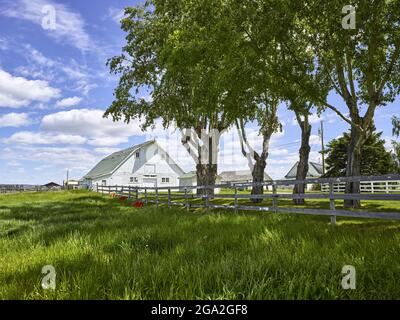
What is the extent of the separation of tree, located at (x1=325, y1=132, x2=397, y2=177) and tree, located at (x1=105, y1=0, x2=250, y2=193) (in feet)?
71.5

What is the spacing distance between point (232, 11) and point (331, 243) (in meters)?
12.1

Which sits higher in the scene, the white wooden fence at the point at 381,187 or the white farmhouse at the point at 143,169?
the white farmhouse at the point at 143,169

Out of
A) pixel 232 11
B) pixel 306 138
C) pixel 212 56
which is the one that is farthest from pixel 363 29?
pixel 306 138

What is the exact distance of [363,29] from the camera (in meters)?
14.6

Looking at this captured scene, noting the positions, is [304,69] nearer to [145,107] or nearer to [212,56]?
[212,56]

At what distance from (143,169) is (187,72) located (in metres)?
35.0

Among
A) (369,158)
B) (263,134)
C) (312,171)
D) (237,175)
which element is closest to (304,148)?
(263,134)

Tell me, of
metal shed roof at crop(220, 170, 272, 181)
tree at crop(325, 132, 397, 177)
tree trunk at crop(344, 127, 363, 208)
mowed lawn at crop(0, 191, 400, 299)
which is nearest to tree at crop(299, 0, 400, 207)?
tree trunk at crop(344, 127, 363, 208)

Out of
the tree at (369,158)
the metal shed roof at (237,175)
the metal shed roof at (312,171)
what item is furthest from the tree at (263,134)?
the metal shed roof at (237,175)

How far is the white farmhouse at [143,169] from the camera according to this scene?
53.4 m

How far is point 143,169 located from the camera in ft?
178

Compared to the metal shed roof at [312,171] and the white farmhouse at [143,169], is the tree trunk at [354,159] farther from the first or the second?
the metal shed roof at [312,171]

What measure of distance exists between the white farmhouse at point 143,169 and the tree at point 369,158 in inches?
944

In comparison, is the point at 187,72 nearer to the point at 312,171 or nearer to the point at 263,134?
the point at 263,134
